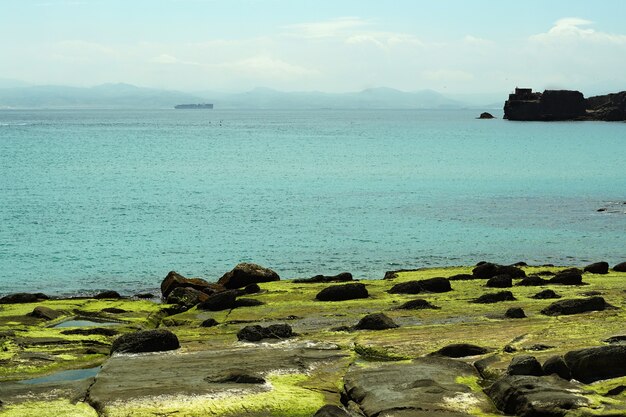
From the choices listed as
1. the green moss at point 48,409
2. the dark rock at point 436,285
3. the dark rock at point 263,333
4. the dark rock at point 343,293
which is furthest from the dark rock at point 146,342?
the dark rock at point 436,285

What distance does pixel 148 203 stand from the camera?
68375 millimetres

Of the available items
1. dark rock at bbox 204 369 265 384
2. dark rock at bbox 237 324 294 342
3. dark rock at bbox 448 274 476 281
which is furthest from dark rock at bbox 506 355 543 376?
dark rock at bbox 448 274 476 281

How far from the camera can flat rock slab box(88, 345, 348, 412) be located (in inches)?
628

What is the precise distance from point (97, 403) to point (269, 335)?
591cm

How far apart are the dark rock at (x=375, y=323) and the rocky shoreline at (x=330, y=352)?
0.04 metres

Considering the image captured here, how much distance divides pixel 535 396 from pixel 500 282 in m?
14.9

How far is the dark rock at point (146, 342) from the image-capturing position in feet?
63.6

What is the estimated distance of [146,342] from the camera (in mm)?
19500

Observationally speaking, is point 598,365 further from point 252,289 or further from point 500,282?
point 252,289

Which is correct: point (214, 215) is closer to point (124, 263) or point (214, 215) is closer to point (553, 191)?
point (124, 263)

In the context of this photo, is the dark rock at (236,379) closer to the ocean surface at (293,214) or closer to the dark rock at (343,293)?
the dark rock at (343,293)

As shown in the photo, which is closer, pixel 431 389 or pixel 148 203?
pixel 431 389

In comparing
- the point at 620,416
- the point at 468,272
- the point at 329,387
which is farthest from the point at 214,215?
the point at 620,416

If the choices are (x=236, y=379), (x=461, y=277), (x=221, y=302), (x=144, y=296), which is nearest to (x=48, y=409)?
(x=236, y=379)
